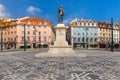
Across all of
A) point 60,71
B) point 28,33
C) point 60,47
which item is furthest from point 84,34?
point 60,71

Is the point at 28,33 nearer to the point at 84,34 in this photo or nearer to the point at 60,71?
the point at 84,34

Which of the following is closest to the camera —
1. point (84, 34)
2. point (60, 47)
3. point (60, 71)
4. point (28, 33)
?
point (60, 71)

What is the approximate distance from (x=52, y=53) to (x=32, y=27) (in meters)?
68.8

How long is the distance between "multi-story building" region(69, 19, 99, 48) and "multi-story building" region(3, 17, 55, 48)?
11944mm

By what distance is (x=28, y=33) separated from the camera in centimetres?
9425

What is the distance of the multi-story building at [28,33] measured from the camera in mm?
91875

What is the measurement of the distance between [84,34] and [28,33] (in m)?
27.0

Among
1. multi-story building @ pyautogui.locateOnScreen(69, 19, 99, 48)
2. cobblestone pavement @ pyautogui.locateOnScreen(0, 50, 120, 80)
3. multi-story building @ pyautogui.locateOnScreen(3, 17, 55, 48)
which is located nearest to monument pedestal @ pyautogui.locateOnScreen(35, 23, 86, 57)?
cobblestone pavement @ pyautogui.locateOnScreen(0, 50, 120, 80)

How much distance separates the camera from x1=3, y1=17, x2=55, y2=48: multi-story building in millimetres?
91875

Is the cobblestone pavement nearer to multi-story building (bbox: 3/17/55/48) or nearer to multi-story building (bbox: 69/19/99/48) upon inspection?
multi-story building (bbox: 3/17/55/48)

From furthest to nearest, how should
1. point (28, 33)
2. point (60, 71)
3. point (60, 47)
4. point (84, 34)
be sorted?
point (84, 34)
point (28, 33)
point (60, 47)
point (60, 71)

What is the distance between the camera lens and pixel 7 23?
99812 mm

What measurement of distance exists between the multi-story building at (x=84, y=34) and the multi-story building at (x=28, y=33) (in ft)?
39.2

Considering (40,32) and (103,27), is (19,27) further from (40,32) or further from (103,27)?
(103,27)
